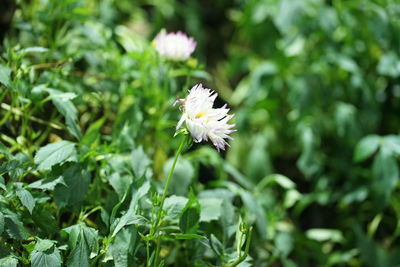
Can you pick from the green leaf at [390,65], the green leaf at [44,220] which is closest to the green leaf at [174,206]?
the green leaf at [44,220]

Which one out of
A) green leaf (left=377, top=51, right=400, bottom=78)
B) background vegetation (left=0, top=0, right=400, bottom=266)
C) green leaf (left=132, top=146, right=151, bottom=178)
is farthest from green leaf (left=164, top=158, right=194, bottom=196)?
green leaf (left=377, top=51, right=400, bottom=78)

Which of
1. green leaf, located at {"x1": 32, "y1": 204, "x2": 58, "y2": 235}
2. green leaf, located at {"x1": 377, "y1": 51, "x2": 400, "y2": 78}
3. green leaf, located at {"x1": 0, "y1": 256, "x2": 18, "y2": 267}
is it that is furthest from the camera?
green leaf, located at {"x1": 377, "y1": 51, "x2": 400, "y2": 78}

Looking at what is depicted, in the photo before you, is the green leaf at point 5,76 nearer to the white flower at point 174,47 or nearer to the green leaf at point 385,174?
the white flower at point 174,47

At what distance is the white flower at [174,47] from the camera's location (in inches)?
40.6

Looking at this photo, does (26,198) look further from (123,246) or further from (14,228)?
(123,246)

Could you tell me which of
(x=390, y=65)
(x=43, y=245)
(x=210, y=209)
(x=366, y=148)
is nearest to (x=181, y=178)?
(x=210, y=209)

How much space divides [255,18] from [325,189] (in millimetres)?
667

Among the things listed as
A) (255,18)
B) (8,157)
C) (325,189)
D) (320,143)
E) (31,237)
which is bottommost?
(325,189)

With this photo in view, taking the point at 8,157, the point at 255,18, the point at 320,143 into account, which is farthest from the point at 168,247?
the point at 255,18

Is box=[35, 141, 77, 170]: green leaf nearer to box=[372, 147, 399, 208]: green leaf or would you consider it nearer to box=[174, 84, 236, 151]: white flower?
box=[174, 84, 236, 151]: white flower

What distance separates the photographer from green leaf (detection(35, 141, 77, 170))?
2.76ft

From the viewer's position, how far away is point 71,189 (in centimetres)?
86

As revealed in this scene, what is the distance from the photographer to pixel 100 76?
1261 millimetres

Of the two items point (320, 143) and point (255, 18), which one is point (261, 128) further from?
point (255, 18)
